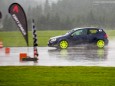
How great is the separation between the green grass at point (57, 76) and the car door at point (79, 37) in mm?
11881

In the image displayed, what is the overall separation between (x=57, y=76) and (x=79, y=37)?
1369 centimetres

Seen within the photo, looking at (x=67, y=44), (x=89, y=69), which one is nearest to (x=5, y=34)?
(x=67, y=44)

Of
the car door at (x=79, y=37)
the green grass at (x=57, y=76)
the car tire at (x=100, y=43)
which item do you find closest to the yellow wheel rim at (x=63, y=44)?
the car door at (x=79, y=37)

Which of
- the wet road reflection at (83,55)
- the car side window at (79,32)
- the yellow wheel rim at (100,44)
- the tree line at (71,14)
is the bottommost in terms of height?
the wet road reflection at (83,55)

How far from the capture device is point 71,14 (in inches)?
1886

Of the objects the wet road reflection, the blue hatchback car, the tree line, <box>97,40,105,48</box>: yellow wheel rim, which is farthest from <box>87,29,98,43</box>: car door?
the tree line

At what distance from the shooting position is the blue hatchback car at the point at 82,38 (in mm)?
25047

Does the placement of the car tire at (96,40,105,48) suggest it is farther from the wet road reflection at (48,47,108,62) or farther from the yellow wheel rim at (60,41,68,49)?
the wet road reflection at (48,47,108,62)

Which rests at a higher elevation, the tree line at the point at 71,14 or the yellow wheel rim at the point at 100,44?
the tree line at the point at 71,14

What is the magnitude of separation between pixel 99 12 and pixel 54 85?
123 feet

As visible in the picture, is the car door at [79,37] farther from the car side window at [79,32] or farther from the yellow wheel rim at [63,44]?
the yellow wheel rim at [63,44]

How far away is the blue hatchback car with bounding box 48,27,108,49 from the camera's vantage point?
25.0 metres

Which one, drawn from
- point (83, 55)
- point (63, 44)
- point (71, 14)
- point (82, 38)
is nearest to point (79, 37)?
point (82, 38)

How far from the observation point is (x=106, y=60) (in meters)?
16.7
